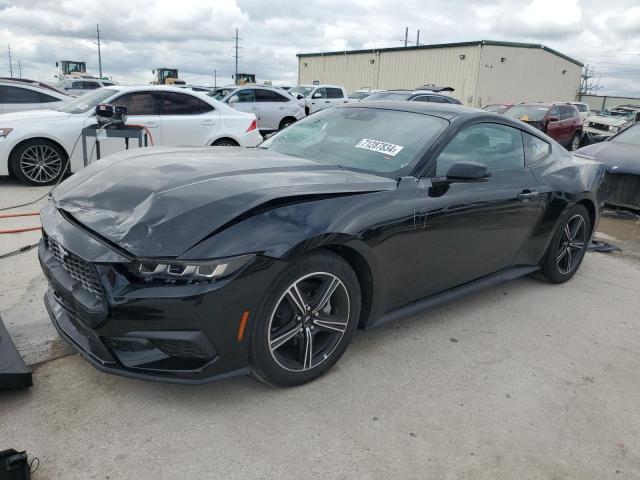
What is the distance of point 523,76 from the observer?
38.6 meters

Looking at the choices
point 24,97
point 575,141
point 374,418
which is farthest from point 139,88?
point 575,141

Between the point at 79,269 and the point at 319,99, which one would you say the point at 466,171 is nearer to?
the point at 79,269

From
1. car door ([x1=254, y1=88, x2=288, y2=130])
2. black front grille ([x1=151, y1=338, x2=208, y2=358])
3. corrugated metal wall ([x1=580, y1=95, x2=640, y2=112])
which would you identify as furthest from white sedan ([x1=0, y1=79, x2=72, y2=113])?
corrugated metal wall ([x1=580, y1=95, x2=640, y2=112])

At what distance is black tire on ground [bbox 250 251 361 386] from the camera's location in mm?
2570

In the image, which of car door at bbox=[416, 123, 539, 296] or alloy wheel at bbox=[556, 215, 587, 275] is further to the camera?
alloy wheel at bbox=[556, 215, 587, 275]

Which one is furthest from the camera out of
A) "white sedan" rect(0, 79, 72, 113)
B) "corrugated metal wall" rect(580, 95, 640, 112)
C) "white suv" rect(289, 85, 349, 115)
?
"corrugated metal wall" rect(580, 95, 640, 112)

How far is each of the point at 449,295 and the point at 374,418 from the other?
1.23 m

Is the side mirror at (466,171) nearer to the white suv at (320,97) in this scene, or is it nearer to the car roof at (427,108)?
the car roof at (427,108)

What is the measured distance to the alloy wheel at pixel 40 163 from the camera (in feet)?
24.9

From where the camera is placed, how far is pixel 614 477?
2373 millimetres

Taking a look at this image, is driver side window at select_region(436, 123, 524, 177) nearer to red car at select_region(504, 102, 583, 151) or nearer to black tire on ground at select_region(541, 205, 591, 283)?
black tire on ground at select_region(541, 205, 591, 283)

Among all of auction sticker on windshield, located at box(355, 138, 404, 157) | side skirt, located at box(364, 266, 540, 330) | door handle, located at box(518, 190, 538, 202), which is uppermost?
auction sticker on windshield, located at box(355, 138, 404, 157)

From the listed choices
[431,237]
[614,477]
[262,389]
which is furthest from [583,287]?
[262,389]

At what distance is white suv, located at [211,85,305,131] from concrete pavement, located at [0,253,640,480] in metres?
13.1
